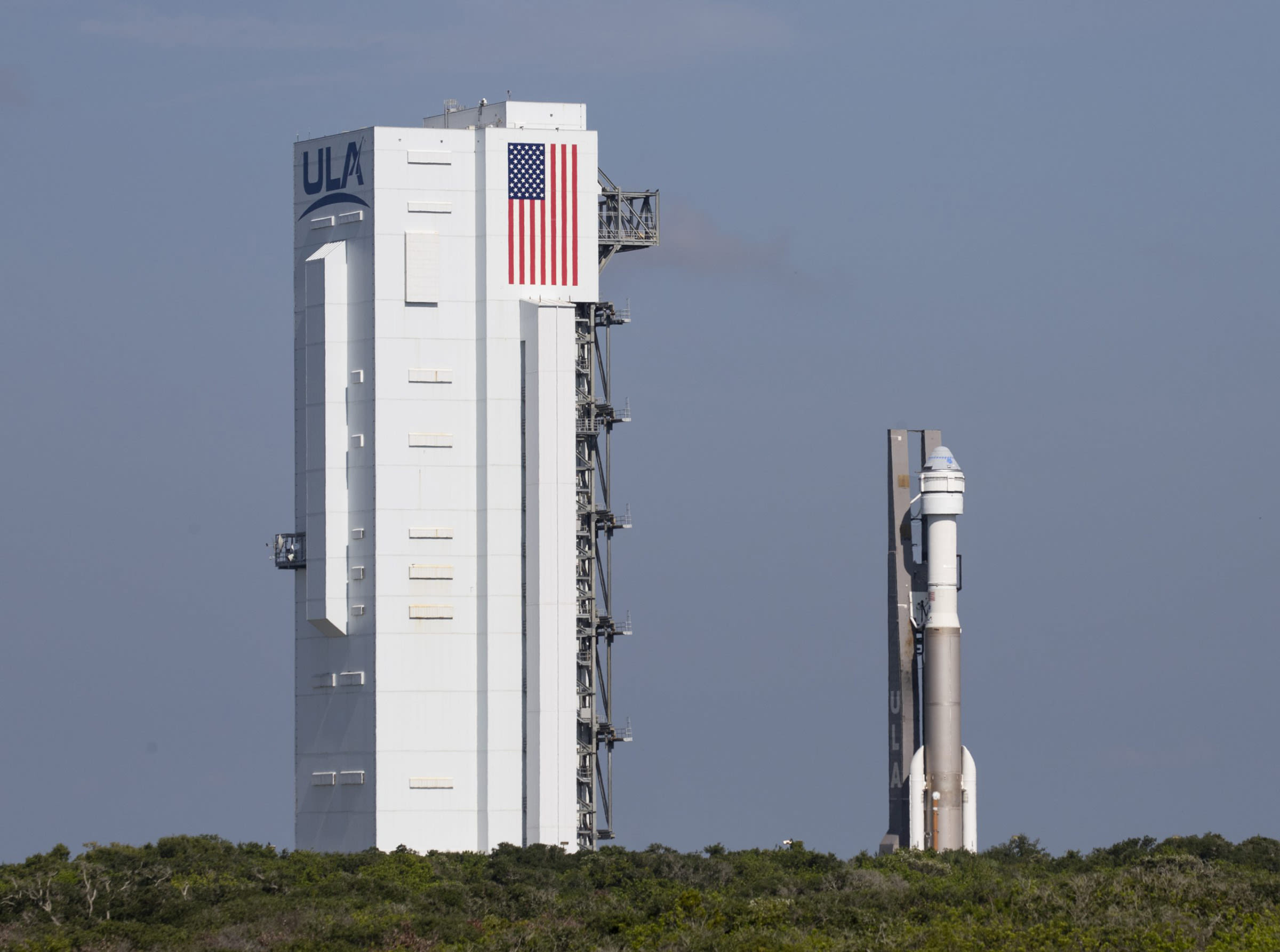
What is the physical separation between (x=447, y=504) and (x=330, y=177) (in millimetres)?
12026

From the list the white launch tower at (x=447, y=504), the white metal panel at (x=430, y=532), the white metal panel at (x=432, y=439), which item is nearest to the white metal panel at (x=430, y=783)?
the white launch tower at (x=447, y=504)

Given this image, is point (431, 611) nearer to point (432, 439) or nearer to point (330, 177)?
point (432, 439)

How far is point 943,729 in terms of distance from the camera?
9038 centimetres

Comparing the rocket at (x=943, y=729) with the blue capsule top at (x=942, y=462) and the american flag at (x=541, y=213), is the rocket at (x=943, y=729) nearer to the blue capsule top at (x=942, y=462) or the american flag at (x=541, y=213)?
the blue capsule top at (x=942, y=462)

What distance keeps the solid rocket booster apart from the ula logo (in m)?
21.3

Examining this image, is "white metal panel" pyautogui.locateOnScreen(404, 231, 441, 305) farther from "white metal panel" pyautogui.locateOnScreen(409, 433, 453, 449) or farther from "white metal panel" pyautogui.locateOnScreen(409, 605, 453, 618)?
"white metal panel" pyautogui.locateOnScreen(409, 605, 453, 618)

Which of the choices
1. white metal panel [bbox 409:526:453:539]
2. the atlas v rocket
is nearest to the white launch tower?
white metal panel [bbox 409:526:453:539]

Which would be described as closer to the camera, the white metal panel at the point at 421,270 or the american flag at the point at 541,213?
the white metal panel at the point at 421,270

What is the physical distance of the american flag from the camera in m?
93.8

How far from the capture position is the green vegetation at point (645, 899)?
218 feet

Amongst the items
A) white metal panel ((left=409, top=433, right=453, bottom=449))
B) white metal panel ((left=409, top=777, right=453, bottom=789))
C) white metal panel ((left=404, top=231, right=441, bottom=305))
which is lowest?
white metal panel ((left=409, top=777, right=453, bottom=789))

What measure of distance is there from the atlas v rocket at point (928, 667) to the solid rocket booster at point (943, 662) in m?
0.02

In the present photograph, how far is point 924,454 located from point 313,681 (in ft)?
71.3

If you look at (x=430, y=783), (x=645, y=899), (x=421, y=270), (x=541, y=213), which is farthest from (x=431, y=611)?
(x=645, y=899)
